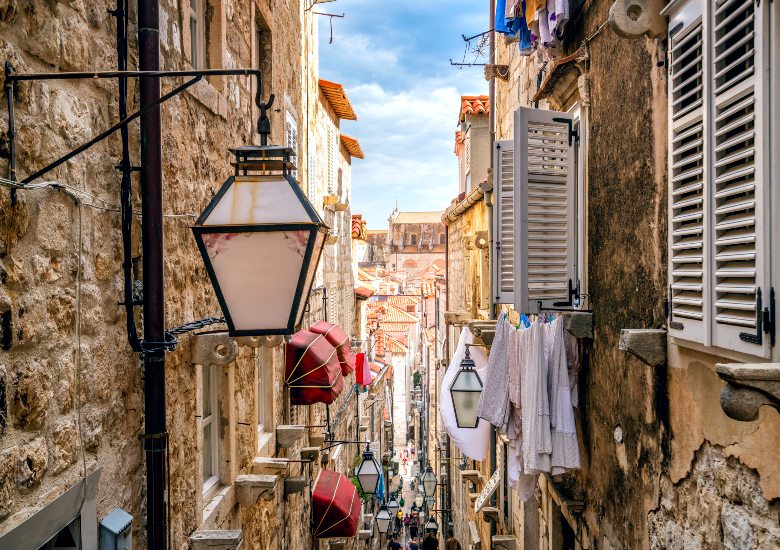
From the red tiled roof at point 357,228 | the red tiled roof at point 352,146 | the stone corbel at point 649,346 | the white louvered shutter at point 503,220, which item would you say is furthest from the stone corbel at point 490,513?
the red tiled roof at point 357,228

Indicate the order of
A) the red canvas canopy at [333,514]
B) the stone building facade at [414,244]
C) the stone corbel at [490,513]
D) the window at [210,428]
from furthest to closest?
the stone building facade at [414,244], the stone corbel at [490,513], the red canvas canopy at [333,514], the window at [210,428]

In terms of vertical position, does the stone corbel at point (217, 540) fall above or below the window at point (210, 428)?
below

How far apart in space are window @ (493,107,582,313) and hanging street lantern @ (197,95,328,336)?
2269mm

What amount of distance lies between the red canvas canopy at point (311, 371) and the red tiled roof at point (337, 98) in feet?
29.4

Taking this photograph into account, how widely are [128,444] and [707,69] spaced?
3.51 meters

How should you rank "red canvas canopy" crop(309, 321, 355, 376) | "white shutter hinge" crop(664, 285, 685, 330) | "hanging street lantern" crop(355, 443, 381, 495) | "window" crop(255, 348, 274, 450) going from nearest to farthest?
"white shutter hinge" crop(664, 285, 685, 330) < "window" crop(255, 348, 274, 450) < "red canvas canopy" crop(309, 321, 355, 376) < "hanging street lantern" crop(355, 443, 381, 495)

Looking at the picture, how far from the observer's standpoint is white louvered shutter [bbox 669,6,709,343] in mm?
2990

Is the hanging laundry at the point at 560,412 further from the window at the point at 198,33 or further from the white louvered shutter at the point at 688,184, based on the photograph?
the window at the point at 198,33

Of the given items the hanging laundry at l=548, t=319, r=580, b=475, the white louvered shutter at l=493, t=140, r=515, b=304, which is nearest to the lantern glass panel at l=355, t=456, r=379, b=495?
the white louvered shutter at l=493, t=140, r=515, b=304

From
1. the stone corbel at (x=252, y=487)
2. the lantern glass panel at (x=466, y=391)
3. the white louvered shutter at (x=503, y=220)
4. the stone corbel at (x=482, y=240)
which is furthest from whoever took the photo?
the stone corbel at (x=482, y=240)

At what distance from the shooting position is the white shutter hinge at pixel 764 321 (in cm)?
235

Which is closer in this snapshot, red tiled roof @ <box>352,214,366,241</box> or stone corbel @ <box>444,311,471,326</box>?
stone corbel @ <box>444,311,471,326</box>

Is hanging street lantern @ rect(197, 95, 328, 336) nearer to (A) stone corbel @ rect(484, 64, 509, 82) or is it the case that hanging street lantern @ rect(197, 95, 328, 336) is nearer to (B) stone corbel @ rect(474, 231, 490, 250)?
(A) stone corbel @ rect(484, 64, 509, 82)

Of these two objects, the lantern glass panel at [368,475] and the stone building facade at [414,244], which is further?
the stone building facade at [414,244]
